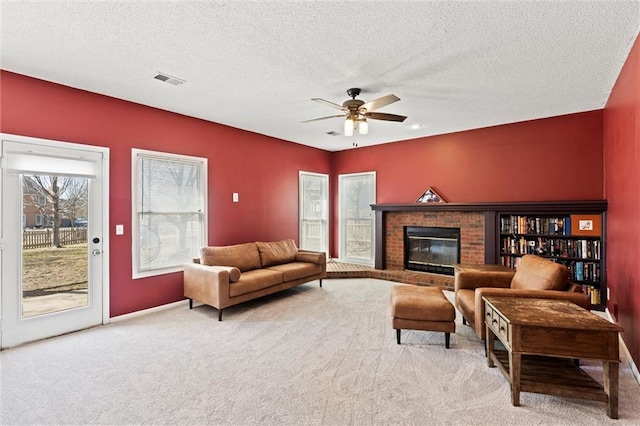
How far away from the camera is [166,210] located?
4352 millimetres

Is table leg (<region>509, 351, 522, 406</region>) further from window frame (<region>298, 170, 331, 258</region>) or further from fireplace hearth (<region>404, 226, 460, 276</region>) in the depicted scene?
window frame (<region>298, 170, 331, 258</region>)

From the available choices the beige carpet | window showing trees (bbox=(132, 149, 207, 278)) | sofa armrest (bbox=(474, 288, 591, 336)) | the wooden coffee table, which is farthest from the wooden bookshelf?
window showing trees (bbox=(132, 149, 207, 278))

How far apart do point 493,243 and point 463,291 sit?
1.77 m

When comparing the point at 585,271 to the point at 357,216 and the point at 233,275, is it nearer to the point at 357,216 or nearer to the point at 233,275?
the point at 357,216

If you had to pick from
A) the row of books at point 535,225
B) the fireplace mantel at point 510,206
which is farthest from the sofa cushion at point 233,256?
the row of books at point 535,225

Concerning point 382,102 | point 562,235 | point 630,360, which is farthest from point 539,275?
point 382,102

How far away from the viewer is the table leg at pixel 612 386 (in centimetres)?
200

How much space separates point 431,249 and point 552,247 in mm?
1833

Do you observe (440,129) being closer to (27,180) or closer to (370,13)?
(370,13)

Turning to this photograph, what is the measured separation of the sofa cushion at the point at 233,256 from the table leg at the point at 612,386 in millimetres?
3942

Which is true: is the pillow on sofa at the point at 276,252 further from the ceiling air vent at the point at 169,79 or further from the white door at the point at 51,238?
the ceiling air vent at the point at 169,79

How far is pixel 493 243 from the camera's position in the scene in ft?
16.2

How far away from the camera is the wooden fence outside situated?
10.4ft

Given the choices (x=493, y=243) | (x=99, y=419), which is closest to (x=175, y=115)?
(x=99, y=419)
